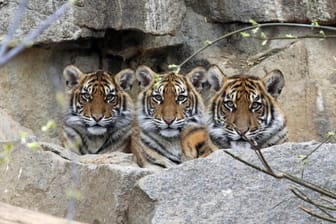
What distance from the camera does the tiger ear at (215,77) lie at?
791 centimetres

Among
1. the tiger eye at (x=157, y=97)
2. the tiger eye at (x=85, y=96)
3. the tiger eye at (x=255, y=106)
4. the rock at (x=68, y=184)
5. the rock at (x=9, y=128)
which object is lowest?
the rock at (x=68, y=184)

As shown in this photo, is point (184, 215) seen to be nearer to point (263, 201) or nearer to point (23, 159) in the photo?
point (263, 201)

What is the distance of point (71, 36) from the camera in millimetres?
7922

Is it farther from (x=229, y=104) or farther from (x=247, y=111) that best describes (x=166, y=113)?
(x=247, y=111)

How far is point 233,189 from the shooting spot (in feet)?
17.0

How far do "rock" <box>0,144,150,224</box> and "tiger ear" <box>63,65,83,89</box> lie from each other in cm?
157

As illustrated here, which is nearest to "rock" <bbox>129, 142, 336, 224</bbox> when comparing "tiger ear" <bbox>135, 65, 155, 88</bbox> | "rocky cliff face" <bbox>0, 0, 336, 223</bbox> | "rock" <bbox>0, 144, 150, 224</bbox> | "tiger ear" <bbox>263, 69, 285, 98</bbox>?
"rock" <bbox>0, 144, 150, 224</bbox>

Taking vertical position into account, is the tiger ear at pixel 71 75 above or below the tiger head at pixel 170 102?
above

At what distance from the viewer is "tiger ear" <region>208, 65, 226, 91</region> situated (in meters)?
7.91


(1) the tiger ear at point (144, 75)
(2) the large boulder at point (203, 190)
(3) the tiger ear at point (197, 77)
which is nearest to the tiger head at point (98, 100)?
(1) the tiger ear at point (144, 75)

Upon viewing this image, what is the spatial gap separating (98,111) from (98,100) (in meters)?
0.11

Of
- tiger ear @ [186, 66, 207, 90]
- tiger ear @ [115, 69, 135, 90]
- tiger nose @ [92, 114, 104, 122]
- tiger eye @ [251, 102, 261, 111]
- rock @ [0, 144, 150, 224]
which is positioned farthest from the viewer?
tiger ear @ [115, 69, 135, 90]

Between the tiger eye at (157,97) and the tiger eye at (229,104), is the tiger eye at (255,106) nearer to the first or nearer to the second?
the tiger eye at (229,104)

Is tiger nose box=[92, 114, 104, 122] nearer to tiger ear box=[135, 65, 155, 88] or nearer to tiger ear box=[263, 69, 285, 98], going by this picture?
tiger ear box=[135, 65, 155, 88]
